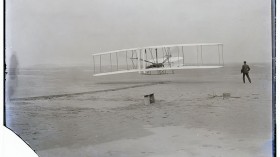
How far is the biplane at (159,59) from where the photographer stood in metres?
2.70

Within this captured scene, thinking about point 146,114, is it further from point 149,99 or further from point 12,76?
point 12,76

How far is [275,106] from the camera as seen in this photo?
101 inches

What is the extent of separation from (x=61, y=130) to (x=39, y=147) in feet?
0.92

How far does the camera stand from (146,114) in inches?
111

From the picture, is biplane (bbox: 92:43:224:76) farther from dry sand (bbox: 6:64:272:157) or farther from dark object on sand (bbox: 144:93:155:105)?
dark object on sand (bbox: 144:93:155:105)

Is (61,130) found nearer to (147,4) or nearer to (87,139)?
(87,139)

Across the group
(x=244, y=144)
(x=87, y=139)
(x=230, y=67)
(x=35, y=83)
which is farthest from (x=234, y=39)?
(x=35, y=83)

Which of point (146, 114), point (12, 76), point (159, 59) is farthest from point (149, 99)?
point (12, 76)

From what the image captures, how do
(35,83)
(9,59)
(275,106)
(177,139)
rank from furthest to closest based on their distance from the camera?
(9,59) → (35,83) → (177,139) → (275,106)

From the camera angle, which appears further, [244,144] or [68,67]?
[68,67]

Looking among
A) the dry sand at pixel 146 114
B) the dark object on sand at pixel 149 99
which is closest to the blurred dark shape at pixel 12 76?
the dry sand at pixel 146 114

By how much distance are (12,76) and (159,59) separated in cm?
135

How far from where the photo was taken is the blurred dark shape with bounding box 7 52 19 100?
130 inches

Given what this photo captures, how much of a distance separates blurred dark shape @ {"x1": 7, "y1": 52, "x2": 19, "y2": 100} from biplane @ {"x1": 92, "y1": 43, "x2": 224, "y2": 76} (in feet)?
2.59
